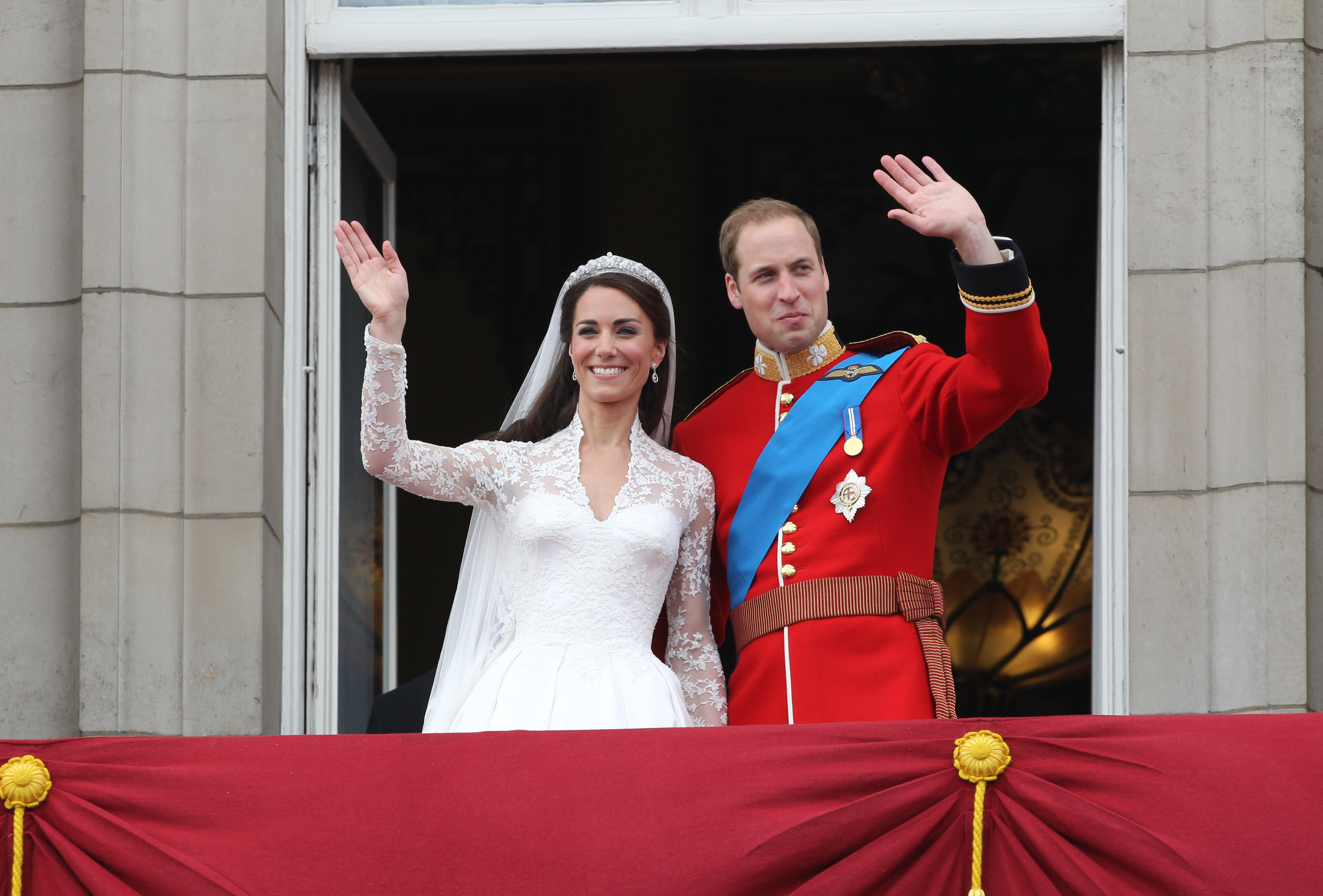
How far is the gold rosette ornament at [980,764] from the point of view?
2963mm

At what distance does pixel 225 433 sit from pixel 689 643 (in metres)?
1.44

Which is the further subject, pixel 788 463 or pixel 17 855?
pixel 788 463

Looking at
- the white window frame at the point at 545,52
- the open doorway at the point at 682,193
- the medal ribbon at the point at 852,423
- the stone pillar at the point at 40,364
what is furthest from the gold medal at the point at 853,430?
the open doorway at the point at 682,193

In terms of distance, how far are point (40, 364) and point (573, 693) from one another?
6.22 feet

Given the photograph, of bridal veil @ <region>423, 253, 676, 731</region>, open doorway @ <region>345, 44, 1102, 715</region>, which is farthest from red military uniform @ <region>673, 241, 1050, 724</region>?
open doorway @ <region>345, 44, 1102, 715</region>

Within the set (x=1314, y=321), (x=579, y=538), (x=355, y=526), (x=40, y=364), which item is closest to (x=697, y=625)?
(x=579, y=538)

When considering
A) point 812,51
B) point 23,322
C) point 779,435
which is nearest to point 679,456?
point 779,435

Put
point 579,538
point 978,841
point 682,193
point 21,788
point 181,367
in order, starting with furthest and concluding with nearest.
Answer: point 682,193 → point 181,367 → point 579,538 → point 21,788 → point 978,841

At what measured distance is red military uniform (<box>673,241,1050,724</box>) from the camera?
3342mm

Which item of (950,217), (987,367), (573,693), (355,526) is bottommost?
(573,693)

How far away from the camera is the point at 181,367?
445 centimetres

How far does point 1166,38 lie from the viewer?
4.49 metres

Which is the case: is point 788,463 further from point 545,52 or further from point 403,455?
point 545,52

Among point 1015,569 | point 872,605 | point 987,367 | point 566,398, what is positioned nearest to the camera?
point 987,367
